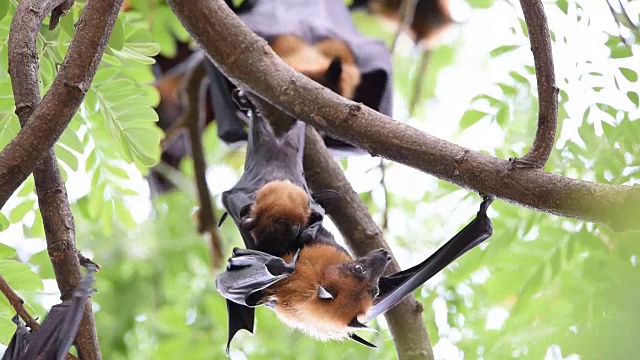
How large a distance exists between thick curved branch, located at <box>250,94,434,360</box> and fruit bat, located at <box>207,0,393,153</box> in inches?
13.7

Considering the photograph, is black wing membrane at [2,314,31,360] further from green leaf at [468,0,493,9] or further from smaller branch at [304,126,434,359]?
green leaf at [468,0,493,9]

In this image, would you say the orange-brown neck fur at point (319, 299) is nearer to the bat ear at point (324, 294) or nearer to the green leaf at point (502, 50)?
the bat ear at point (324, 294)

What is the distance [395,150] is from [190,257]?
316cm

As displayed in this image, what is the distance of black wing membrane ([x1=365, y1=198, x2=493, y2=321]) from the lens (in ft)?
8.09

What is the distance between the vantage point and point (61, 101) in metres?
1.90

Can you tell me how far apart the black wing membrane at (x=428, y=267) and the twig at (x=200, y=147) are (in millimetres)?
1386

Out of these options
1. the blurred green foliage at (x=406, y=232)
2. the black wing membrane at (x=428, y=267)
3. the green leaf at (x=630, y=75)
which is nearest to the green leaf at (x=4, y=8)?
the blurred green foliage at (x=406, y=232)

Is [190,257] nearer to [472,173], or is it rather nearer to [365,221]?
A: [365,221]

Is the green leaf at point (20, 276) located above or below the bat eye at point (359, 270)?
above

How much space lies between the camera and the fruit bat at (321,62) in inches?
145

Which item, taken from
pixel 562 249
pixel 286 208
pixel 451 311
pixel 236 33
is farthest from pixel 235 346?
pixel 236 33

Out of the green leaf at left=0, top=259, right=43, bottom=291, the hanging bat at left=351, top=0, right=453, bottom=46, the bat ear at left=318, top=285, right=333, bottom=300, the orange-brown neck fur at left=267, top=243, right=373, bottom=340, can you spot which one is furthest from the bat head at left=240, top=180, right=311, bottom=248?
the hanging bat at left=351, top=0, right=453, bottom=46

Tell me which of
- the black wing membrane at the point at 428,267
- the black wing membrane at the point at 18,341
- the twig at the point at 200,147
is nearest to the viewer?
the black wing membrane at the point at 18,341

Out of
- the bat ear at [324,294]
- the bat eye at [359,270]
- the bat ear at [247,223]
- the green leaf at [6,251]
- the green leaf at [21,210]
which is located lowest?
the green leaf at [21,210]
